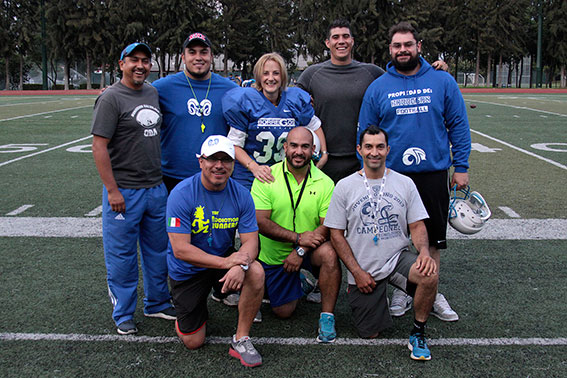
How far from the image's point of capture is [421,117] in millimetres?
4113

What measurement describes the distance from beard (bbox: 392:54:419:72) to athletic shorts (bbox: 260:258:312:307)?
156 cm

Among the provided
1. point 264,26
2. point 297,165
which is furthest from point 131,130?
point 264,26

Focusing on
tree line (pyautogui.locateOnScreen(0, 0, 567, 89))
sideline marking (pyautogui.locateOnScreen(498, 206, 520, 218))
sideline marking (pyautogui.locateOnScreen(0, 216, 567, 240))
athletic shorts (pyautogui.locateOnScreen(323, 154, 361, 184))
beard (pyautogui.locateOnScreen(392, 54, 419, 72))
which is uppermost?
tree line (pyautogui.locateOnScreen(0, 0, 567, 89))

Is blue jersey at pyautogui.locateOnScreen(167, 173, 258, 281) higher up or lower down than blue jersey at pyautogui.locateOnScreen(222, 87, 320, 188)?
lower down

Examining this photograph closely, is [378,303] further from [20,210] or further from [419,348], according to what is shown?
[20,210]

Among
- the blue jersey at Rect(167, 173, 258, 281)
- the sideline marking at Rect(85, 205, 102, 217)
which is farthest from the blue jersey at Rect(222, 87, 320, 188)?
the sideline marking at Rect(85, 205, 102, 217)

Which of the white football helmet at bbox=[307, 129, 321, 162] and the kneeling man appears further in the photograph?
the white football helmet at bbox=[307, 129, 321, 162]

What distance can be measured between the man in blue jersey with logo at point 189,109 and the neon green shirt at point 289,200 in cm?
58

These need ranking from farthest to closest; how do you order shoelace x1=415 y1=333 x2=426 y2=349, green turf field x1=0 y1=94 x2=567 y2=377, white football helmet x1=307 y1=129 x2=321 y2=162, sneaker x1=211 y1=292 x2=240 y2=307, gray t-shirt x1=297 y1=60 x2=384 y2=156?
gray t-shirt x1=297 y1=60 x2=384 y2=156 < sneaker x1=211 y1=292 x2=240 y2=307 < white football helmet x1=307 y1=129 x2=321 y2=162 < shoelace x1=415 y1=333 x2=426 y2=349 < green turf field x1=0 y1=94 x2=567 y2=377

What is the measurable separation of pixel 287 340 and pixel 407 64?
2.12m

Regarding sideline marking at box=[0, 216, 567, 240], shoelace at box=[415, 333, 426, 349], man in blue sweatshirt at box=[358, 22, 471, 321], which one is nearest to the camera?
shoelace at box=[415, 333, 426, 349]

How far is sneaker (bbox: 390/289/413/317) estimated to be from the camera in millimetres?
4233

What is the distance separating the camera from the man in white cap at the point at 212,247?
3.54 metres

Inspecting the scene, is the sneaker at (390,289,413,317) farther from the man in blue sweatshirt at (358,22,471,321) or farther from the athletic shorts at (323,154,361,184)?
the athletic shorts at (323,154,361,184)
